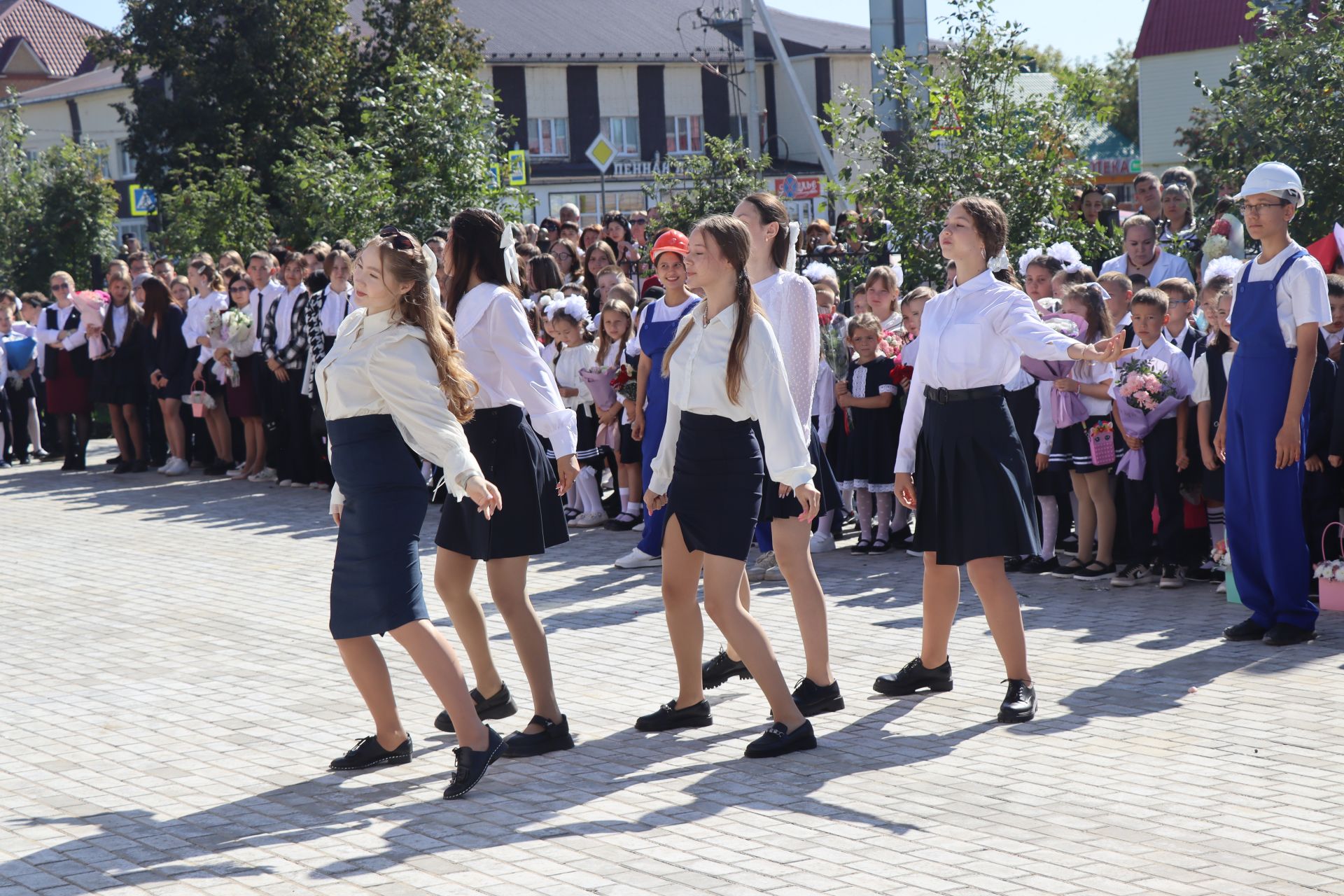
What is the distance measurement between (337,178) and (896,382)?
9.13 meters

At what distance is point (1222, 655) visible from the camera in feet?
24.4

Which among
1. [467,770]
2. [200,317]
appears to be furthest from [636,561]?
[200,317]

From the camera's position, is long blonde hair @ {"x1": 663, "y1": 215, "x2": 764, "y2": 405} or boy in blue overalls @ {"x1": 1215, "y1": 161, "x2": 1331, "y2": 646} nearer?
long blonde hair @ {"x1": 663, "y1": 215, "x2": 764, "y2": 405}

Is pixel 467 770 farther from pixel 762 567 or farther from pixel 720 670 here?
pixel 762 567

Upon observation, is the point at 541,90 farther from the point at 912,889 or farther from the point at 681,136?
the point at 912,889

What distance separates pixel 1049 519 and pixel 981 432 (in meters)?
3.82

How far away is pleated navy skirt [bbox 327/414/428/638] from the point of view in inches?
223

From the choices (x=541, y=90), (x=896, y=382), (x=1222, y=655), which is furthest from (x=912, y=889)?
(x=541, y=90)

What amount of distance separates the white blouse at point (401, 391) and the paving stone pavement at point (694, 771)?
4.14 ft

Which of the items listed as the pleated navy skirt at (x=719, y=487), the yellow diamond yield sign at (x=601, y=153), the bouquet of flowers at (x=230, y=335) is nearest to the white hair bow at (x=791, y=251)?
the pleated navy skirt at (x=719, y=487)

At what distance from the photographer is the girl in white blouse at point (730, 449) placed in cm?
596

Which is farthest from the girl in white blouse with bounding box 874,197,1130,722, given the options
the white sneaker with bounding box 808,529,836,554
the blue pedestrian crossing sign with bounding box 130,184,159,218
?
the blue pedestrian crossing sign with bounding box 130,184,159,218

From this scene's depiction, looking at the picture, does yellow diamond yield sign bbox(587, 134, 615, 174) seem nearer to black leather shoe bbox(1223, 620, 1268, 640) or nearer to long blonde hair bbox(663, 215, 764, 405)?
black leather shoe bbox(1223, 620, 1268, 640)

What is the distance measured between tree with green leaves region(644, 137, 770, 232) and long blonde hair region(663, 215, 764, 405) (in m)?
9.86
